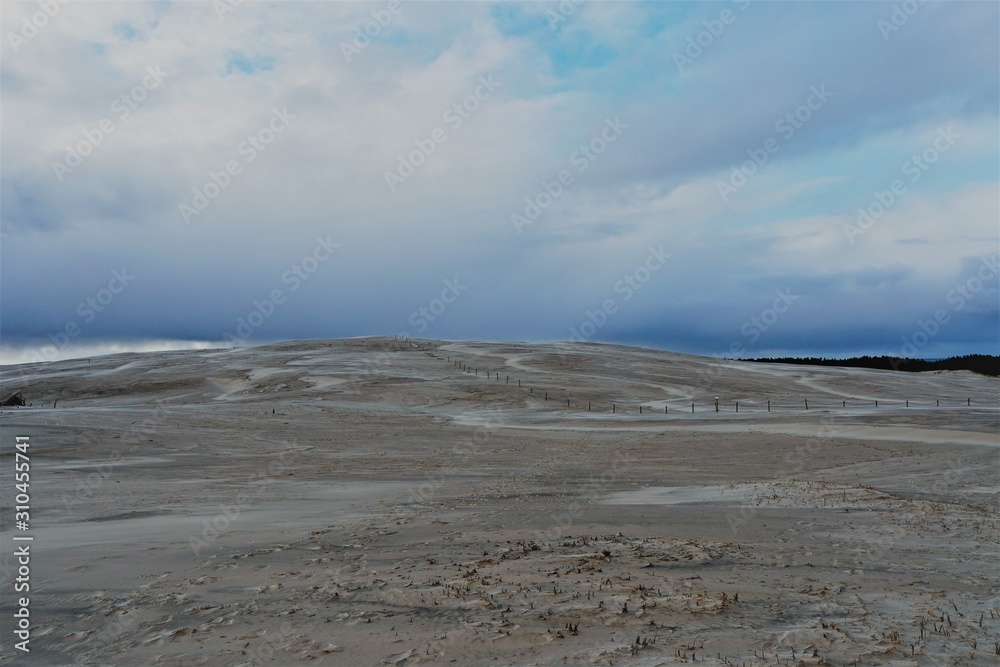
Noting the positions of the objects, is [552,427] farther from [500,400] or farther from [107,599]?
[107,599]

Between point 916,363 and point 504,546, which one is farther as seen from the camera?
point 916,363

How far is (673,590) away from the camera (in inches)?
299

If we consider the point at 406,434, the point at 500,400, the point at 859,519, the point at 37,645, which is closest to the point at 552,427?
the point at 406,434

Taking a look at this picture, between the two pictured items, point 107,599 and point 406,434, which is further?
point 406,434

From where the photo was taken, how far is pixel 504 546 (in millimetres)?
9844

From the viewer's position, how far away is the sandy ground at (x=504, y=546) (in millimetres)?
6281

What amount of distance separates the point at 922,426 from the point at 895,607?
27869 mm

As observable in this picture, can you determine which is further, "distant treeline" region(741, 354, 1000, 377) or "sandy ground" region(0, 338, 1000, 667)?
"distant treeline" region(741, 354, 1000, 377)

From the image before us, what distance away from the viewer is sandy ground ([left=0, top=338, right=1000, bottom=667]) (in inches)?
247

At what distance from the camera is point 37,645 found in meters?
6.42

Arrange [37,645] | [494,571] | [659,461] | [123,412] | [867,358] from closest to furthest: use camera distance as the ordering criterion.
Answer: [37,645] < [494,571] < [659,461] < [123,412] < [867,358]

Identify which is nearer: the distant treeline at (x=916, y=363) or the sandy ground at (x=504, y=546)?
the sandy ground at (x=504, y=546)

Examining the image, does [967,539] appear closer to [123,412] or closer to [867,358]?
[123,412]

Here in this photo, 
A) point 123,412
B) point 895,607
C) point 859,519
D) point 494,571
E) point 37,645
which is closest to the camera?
point 37,645
